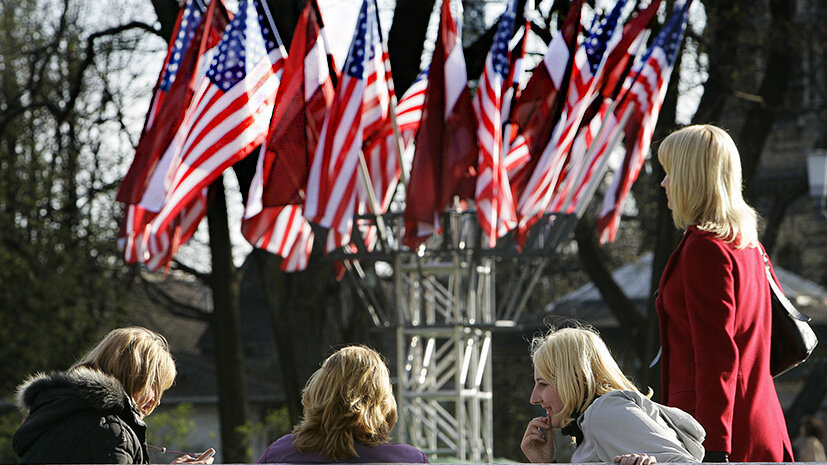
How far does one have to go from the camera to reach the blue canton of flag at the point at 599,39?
10.1 metres

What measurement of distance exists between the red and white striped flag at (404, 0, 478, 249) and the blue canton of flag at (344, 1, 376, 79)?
1.81 feet

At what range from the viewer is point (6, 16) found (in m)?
19.5

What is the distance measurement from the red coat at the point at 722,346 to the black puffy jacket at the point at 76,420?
1.76m

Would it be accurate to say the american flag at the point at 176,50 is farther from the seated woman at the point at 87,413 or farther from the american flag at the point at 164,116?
the seated woman at the point at 87,413

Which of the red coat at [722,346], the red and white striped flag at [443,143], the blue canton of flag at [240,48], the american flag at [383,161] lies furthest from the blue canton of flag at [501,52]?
the red coat at [722,346]

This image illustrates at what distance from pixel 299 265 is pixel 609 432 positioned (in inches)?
328

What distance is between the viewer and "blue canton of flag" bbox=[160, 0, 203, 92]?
31.7 feet

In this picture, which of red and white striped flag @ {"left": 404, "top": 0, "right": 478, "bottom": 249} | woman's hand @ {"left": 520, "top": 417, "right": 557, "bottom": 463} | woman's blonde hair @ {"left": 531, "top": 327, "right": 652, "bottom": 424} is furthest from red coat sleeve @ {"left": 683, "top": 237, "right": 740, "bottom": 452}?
red and white striped flag @ {"left": 404, "top": 0, "right": 478, "bottom": 249}

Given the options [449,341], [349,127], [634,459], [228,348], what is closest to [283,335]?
[228,348]

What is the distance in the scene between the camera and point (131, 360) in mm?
4117

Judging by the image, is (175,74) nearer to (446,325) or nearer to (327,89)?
(327,89)

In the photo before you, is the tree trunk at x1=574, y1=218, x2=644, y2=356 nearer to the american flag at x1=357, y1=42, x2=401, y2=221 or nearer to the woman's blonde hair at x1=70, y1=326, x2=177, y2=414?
the american flag at x1=357, y1=42, x2=401, y2=221

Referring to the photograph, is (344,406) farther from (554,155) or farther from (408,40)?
(408,40)

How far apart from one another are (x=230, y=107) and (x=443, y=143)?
164 cm
